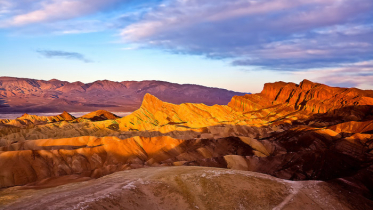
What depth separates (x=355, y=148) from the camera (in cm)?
9131

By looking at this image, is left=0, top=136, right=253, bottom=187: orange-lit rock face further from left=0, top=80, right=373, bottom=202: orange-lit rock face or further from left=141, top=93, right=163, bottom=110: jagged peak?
left=141, top=93, right=163, bottom=110: jagged peak

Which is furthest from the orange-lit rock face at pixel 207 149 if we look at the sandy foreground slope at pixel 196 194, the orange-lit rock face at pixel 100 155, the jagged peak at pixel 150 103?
the jagged peak at pixel 150 103

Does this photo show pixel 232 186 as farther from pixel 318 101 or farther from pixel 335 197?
pixel 318 101

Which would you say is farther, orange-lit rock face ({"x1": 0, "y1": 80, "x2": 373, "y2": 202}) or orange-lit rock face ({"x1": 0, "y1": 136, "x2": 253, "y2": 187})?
orange-lit rock face ({"x1": 0, "y1": 136, "x2": 253, "y2": 187})

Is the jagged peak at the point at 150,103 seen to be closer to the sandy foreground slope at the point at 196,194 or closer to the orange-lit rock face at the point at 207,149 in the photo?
the orange-lit rock face at the point at 207,149

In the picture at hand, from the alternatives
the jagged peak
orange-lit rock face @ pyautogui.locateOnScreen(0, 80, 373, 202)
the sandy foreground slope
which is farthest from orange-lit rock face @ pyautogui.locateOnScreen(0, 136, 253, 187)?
the jagged peak

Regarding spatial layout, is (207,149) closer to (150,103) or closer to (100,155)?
(100,155)

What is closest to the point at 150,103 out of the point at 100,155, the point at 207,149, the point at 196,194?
the point at 100,155

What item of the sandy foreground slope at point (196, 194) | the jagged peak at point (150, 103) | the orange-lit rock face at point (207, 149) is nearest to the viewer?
the sandy foreground slope at point (196, 194)

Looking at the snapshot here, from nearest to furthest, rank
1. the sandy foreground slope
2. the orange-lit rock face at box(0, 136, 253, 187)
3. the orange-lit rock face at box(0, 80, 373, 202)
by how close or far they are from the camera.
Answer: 1. the sandy foreground slope
2. the orange-lit rock face at box(0, 80, 373, 202)
3. the orange-lit rock face at box(0, 136, 253, 187)

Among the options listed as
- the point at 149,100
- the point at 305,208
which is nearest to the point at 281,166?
the point at 305,208

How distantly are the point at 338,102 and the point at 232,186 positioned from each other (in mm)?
167340

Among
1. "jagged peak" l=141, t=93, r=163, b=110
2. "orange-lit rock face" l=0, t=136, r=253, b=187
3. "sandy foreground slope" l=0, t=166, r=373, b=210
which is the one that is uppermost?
"jagged peak" l=141, t=93, r=163, b=110

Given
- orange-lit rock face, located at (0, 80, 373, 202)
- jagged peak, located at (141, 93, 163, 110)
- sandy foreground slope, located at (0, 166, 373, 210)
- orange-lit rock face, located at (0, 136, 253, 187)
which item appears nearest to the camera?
sandy foreground slope, located at (0, 166, 373, 210)
